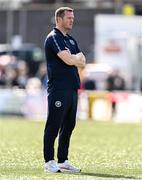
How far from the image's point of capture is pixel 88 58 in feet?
121

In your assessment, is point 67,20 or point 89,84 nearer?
point 67,20

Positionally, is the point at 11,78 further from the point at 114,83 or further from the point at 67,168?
the point at 67,168

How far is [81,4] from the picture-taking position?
41.8m

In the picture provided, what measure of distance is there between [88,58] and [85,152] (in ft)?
77.3

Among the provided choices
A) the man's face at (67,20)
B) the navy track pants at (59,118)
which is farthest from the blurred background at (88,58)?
the man's face at (67,20)

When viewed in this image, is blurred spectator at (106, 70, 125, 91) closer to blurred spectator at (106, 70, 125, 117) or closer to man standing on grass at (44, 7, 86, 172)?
blurred spectator at (106, 70, 125, 117)

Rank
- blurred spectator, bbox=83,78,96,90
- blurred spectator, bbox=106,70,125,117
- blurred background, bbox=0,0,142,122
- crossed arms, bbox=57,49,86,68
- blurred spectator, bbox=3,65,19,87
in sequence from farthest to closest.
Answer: blurred spectator, bbox=3,65,19,87 → blurred spectator, bbox=106,70,125,117 → blurred spectator, bbox=83,78,96,90 → blurred background, bbox=0,0,142,122 → crossed arms, bbox=57,49,86,68

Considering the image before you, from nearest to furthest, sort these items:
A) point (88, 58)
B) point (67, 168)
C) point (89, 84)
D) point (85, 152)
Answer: point (67, 168) → point (85, 152) → point (89, 84) → point (88, 58)

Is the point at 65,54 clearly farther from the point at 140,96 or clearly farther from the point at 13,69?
the point at 13,69

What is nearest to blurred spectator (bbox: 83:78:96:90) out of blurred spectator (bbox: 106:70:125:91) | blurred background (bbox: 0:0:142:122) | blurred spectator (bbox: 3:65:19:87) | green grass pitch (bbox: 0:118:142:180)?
blurred background (bbox: 0:0:142:122)

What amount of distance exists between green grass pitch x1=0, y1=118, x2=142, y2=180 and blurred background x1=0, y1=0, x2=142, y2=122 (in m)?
2.61

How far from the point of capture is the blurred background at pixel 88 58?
80.9 ft

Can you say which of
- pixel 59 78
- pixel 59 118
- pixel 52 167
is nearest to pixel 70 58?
pixel 59 78

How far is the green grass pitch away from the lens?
10031 millimetres
